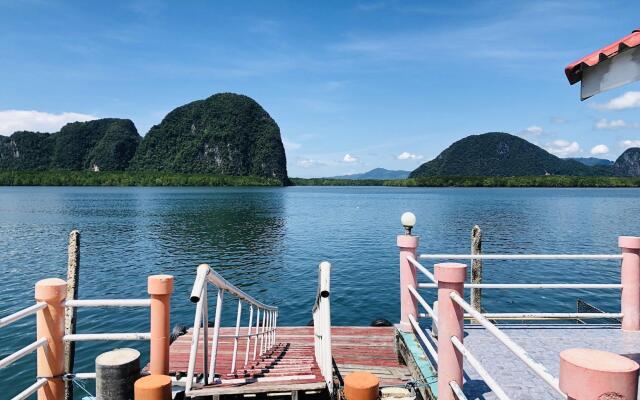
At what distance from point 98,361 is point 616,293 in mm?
26459

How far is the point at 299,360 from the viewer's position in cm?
708

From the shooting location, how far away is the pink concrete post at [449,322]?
4.00 meters

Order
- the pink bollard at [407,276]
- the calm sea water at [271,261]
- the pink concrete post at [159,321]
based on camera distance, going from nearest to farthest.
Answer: the pink concrete post at [159,321] < the pink bollard at [407,276] < the calm sea water at [271,261]

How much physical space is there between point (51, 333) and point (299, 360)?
12.6 feet

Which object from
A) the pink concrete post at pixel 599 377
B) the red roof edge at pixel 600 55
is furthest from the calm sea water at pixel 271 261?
the red roof edge at pixel 600 55

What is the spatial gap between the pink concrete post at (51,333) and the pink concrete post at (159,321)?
1.16 meters

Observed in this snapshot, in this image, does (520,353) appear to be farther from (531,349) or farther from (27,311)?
(27,311)

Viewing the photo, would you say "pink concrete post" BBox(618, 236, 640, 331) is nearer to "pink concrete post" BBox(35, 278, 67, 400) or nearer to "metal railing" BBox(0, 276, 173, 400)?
"metal railing" BBox(0, 276, 173, 400)

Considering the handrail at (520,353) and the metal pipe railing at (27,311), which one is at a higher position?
the handrail at (520,353)

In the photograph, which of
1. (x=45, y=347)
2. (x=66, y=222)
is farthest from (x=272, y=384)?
(x=66, y=222)

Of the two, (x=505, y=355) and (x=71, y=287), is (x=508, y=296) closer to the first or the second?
(x=505, y=355)

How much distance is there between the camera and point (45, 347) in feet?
15.1

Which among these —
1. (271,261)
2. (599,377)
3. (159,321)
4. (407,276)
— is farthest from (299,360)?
(271,261)

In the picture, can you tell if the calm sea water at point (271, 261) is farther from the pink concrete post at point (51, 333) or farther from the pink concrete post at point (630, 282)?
the pink concrete post at point (630, 282)
